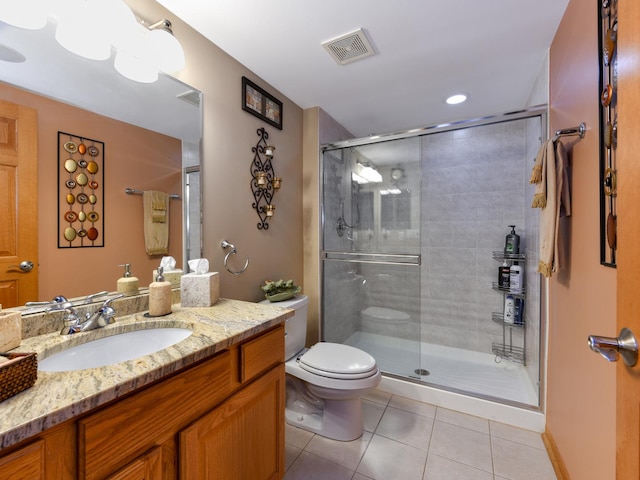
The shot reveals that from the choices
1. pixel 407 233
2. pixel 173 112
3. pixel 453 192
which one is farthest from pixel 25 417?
pixel 453 192

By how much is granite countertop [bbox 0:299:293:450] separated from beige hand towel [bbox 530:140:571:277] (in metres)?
1.24

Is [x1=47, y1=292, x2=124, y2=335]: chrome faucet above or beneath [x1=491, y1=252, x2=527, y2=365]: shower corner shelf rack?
above

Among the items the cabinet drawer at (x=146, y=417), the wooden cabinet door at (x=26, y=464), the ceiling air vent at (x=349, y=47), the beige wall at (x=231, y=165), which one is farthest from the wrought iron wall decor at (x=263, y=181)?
the wooden cabinet door at (x=26, y=464)

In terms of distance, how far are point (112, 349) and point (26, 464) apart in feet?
1.72

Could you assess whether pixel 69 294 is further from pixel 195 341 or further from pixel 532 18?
pixel 532 18

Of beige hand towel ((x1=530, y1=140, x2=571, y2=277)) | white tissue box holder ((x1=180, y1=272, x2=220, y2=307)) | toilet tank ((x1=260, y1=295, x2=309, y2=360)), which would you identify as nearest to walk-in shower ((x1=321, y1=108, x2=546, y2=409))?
toilet tank ((x1=260, y1=295, x2=309, y2=360))

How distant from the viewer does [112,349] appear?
39.9 inches

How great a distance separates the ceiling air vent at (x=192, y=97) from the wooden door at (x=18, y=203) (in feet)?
2.17

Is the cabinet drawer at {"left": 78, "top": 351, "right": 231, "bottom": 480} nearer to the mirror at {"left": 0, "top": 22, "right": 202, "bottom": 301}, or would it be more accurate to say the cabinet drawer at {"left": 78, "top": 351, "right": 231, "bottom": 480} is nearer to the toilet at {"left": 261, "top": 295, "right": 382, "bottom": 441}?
the mirror at {"left": 0, "top": 22, "right": 202, "bottom": 301}

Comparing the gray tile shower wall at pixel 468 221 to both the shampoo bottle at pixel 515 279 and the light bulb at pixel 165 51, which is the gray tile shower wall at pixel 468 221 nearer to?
the shampoo bottle at pixel 515 279

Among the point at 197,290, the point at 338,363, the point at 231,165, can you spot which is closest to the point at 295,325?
the point at 338,363

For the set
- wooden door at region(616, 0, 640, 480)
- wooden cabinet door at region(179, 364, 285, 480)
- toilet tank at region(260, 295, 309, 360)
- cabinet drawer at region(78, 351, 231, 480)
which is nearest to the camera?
wooden door at region(616, 0, 640, 480)

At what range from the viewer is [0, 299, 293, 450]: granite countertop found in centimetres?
54

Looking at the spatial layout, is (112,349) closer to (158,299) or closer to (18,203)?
(158,299)
